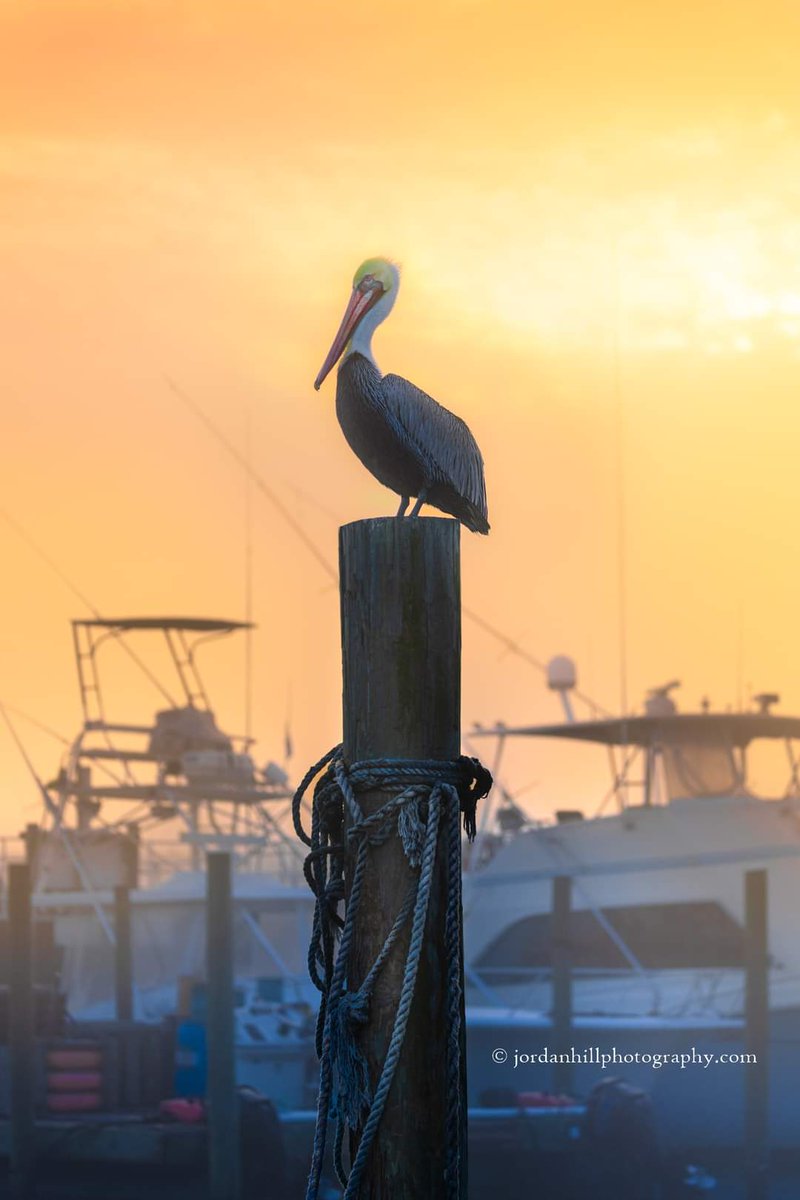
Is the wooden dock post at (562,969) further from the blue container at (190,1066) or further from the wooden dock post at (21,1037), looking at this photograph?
the wooden dock post at (21,1037)

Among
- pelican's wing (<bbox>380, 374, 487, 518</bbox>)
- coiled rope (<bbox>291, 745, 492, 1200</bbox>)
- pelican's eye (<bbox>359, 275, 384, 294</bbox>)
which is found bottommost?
coiled rope (<bbox>291, 745, 492, 1200</bbox>)

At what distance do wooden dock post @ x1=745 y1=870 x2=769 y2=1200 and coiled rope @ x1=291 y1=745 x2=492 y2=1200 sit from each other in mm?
18303

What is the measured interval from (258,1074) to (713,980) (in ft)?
22.5

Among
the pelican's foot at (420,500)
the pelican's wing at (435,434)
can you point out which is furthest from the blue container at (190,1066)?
the pelican's wing at (435,434)

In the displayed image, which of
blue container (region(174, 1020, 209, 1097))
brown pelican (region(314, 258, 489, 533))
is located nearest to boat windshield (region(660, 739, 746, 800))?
blue container (region(174, 1020, 209, 1097))

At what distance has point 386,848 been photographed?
469 cm

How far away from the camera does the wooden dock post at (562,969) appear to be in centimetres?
2384

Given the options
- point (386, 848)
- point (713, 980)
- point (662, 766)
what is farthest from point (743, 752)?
point (386, 848)

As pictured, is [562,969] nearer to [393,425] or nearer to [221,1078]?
[221,1078]

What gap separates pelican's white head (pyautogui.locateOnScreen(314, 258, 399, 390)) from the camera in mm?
6457

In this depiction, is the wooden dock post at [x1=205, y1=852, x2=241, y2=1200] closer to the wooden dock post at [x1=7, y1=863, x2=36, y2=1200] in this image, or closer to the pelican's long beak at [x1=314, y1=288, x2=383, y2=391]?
the wooden dock post at [x1=7, y1=863, x2=36, y2=1200]

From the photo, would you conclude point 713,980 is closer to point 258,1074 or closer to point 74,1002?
point 258,1074

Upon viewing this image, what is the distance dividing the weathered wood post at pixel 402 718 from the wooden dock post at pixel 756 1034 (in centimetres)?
1834

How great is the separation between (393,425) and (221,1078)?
14.7m
